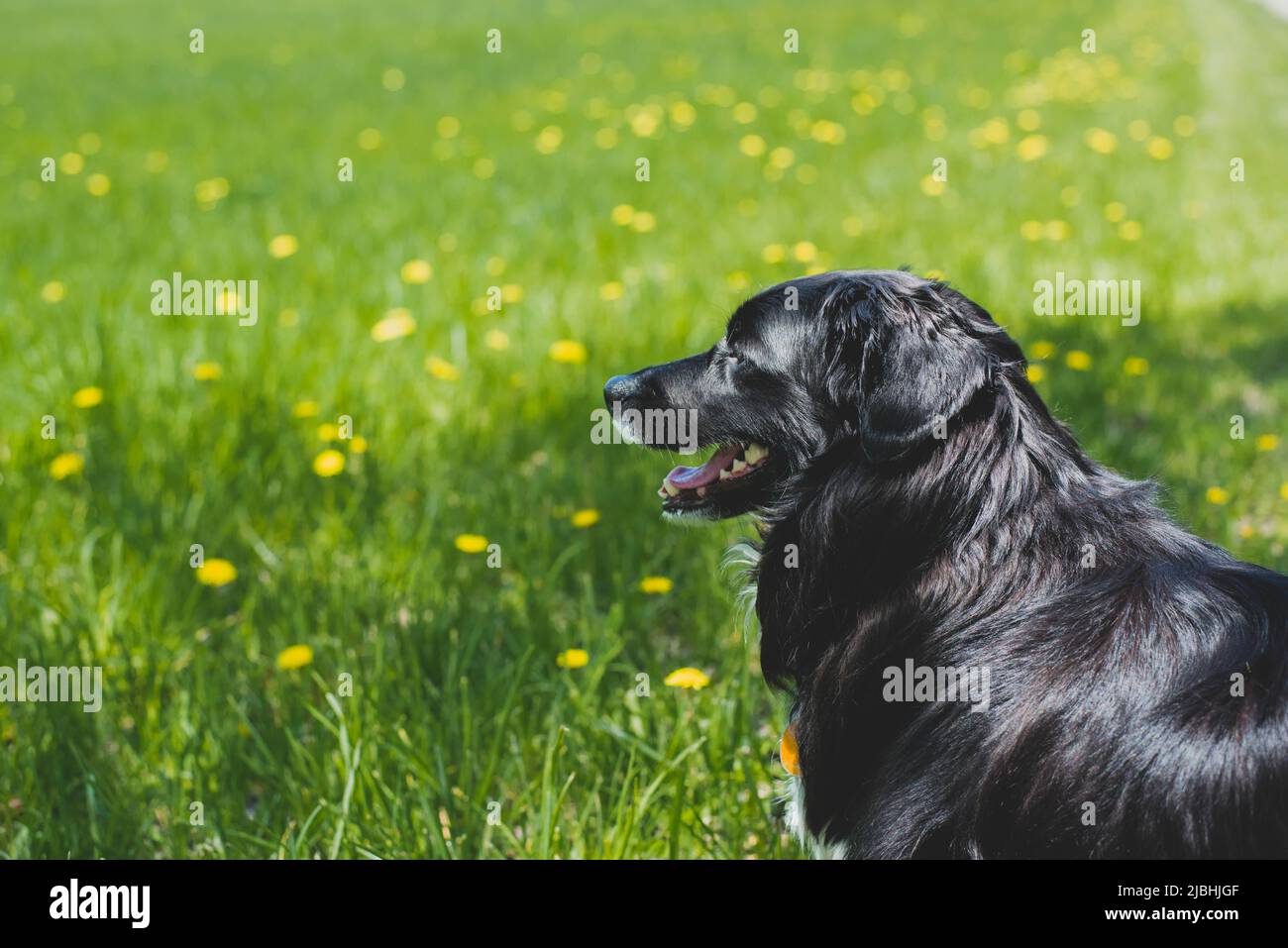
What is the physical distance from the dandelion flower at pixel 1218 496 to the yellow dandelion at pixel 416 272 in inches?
126

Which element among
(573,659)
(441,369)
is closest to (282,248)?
(441,369)

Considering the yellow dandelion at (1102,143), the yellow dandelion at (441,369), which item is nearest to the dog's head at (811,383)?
the yellow dandelion at (441,369)

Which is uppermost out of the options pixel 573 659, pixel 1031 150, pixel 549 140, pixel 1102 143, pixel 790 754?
pixel 549 140

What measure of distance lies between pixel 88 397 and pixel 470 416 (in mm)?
1299

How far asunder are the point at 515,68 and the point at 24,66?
26.5 feet

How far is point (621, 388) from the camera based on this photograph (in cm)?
251

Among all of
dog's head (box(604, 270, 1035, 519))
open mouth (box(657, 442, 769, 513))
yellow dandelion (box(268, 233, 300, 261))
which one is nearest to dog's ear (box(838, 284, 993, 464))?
dog's head (box(604, 270, 1035, 519))

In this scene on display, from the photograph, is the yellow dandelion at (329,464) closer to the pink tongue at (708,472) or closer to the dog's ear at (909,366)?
the pink tongue at (708,472)

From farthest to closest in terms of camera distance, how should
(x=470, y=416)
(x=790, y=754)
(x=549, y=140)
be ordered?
(x=549, y=140), (x=470, y=416), (x=790, y=754)

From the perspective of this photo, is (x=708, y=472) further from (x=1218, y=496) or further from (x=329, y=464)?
(x=1218, y=496)

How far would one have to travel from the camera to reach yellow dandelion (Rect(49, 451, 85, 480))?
3.72m

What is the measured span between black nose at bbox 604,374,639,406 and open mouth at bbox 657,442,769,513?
0.20 metres
